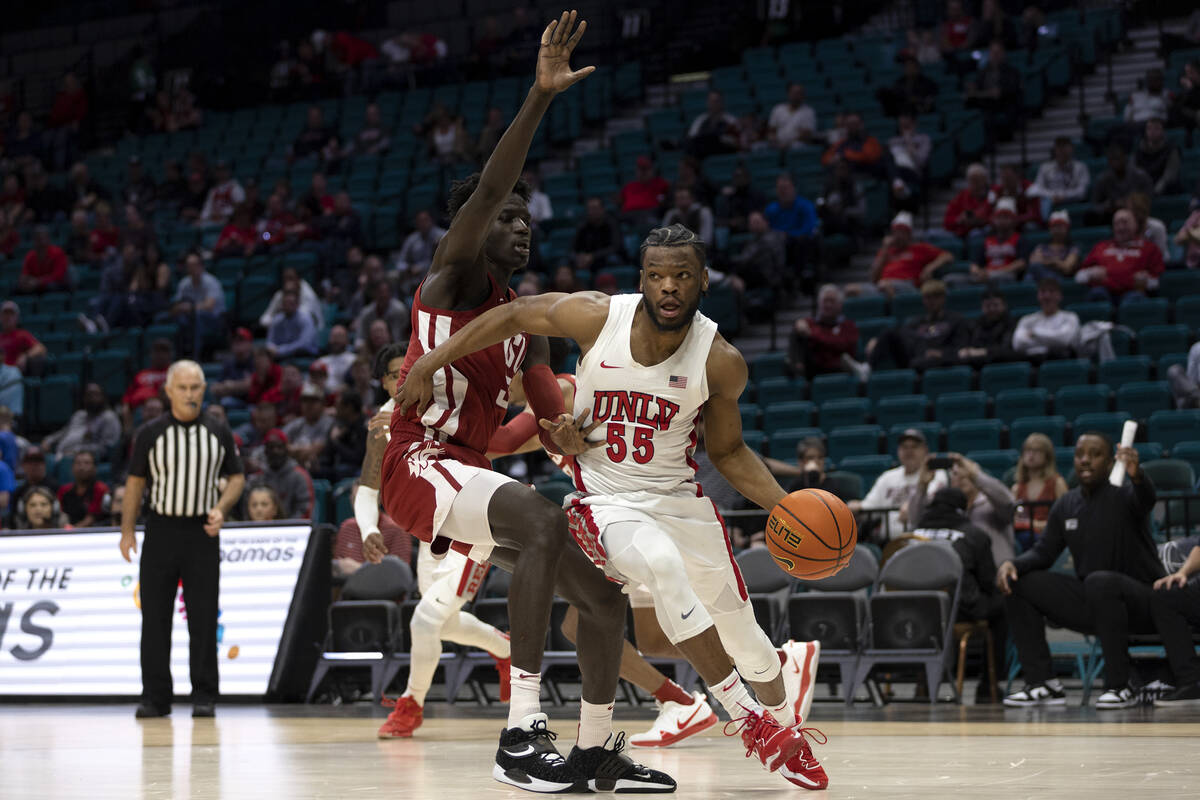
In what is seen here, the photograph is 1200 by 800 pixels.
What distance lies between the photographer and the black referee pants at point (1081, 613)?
8.26 m

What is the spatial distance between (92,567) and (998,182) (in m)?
9.20

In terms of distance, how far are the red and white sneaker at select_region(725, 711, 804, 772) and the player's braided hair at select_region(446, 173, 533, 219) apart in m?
1.95

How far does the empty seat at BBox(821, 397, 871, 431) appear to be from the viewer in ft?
39.9

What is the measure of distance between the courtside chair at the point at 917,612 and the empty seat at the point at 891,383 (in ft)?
11.0

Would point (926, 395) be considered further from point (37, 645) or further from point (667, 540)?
point (667, 540)

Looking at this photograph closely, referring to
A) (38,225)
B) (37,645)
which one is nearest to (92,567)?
(37,645)

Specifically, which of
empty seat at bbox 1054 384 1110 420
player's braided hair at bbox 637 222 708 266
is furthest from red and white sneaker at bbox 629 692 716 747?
empty seat at bbox 1054 384 1110 420

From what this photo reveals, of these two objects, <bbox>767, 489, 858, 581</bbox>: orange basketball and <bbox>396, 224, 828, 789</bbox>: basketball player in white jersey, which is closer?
<bbox>396, 224, 828, 789</bbox>: basketball player in white jersey

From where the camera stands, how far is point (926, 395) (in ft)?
39.7

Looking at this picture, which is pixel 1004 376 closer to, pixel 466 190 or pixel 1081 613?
pixel 1081 613

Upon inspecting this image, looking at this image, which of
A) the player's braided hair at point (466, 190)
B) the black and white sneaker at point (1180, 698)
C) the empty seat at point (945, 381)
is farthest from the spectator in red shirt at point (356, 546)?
the player's braided hair at point (466, 190)

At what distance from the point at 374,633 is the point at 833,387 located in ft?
15.4

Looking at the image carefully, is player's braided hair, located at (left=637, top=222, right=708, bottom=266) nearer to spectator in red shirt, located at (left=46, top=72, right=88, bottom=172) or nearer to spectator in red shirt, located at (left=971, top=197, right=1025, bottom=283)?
spectator in red shirt, located at (left=971, top=197, right=1025, bottom=283)

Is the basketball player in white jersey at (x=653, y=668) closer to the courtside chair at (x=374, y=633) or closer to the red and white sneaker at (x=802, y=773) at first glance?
→ the red and white sneaker at (x=802, y=773)
